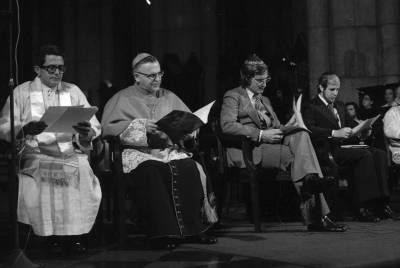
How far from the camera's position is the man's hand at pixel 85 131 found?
197 inches

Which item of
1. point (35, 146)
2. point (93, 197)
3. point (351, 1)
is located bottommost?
point (93, 197)

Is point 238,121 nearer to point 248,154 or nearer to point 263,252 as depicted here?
point 248,154

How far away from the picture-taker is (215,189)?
20.8 ft

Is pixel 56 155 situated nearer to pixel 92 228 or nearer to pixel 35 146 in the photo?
pixel 35 146

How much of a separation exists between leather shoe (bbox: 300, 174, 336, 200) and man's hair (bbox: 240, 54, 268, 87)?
3.59ft

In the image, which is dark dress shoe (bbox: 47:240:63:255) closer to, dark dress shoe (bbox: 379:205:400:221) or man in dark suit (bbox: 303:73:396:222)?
man in dark suit (bbox: 303:73:396:222)

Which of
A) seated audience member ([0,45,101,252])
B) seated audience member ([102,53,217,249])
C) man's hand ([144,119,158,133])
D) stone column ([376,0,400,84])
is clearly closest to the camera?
seated audience member ([0,45,101,252])

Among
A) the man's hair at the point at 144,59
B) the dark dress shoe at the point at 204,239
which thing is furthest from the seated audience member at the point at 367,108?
the dark dress shoe at the point at 204,239

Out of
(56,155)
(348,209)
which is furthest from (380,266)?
(348,209)

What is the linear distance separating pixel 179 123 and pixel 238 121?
1153mm

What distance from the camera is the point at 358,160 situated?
6.57 meters

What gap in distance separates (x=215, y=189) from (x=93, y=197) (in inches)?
60.6

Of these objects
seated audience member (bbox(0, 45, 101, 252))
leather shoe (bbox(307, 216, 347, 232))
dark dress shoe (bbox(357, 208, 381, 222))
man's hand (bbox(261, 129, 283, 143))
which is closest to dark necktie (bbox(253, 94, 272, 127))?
man's hand (bbox(261, 129, 283, 143))

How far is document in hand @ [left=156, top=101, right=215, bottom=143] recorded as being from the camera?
16.9 ft
